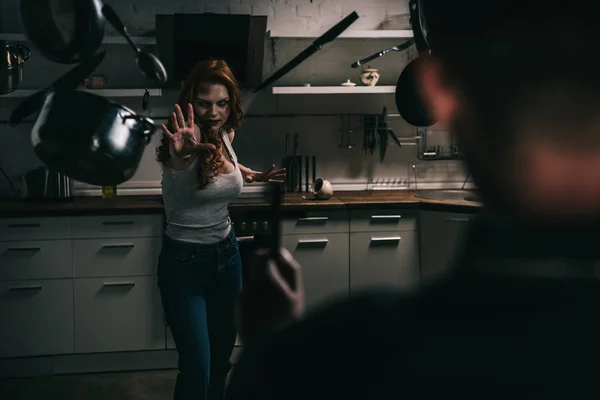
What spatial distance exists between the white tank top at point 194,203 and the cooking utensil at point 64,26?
1.70 meters

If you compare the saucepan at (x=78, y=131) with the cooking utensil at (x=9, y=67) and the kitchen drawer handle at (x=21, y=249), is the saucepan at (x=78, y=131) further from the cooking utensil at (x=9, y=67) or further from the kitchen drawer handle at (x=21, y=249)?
the kitchen drawer handle at (x=21, y=249)

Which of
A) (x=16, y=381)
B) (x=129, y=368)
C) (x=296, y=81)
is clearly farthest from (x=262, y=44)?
(x=16, y=381)

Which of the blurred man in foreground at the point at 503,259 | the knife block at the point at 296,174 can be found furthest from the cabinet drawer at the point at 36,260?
the blurred man in foreground at the point at 503,259

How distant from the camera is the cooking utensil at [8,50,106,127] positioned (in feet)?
1.73

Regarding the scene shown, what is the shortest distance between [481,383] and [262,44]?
12.7ft

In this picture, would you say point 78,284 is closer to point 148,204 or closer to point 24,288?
point 24,288

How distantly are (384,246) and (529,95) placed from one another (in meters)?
3.65

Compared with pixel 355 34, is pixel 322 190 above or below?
below

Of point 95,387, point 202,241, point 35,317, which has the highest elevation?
point 202,241

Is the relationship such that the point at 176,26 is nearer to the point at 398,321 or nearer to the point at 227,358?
the point at 227,358

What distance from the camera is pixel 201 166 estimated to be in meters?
2.25

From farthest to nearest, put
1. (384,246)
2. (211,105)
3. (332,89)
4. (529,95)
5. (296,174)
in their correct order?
1. (296,174)
2. (332,89)
3. (384,246)
4. (211,105)
5. (529,95)

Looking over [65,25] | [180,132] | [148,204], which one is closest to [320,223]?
[148,204]

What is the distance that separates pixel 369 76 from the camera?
4234 mm
